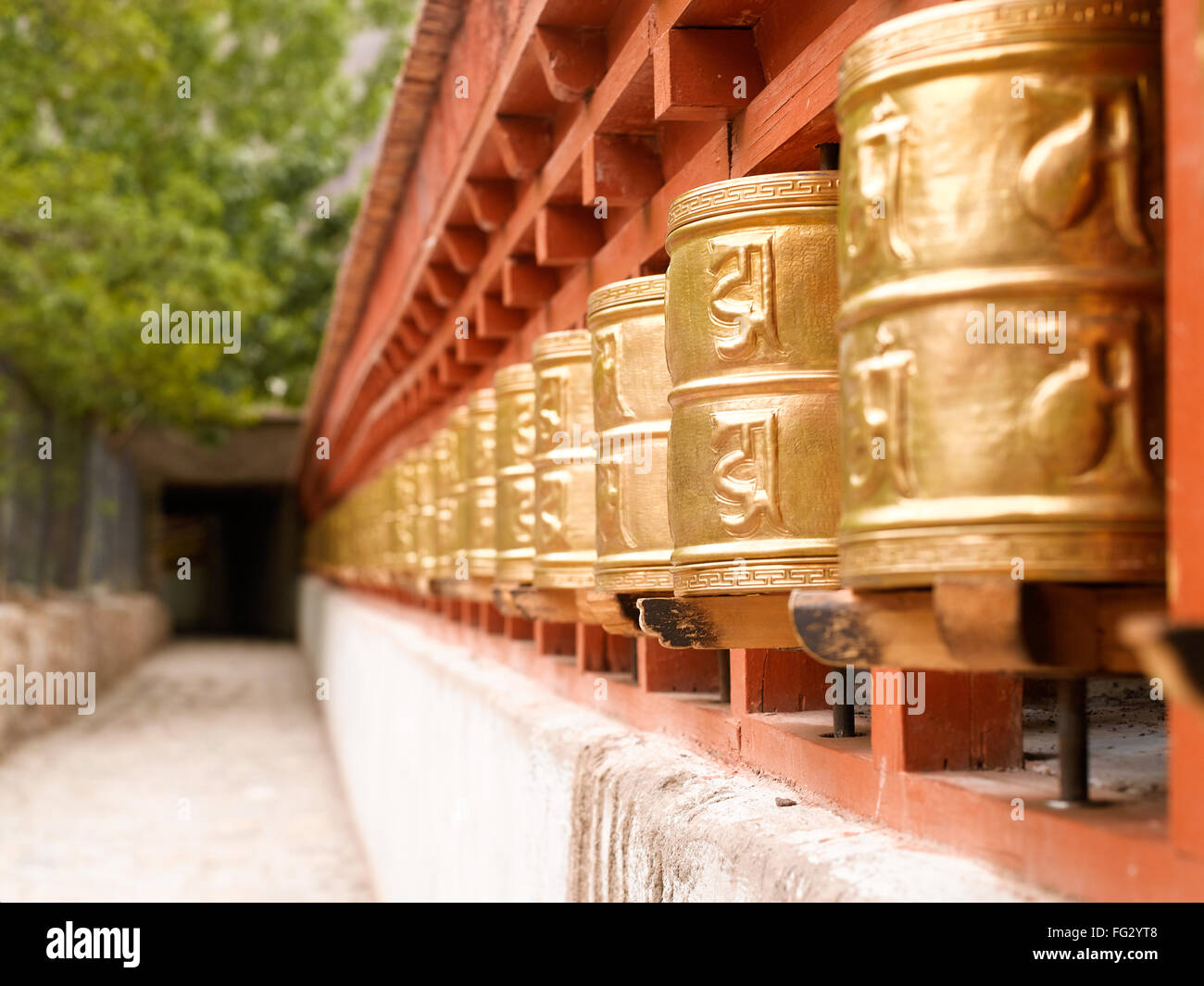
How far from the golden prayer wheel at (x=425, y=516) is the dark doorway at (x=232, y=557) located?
965 inches

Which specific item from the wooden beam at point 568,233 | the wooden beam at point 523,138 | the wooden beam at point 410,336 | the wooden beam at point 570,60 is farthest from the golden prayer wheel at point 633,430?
the wooden beam at point 410,336

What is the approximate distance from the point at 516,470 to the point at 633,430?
1485 mm

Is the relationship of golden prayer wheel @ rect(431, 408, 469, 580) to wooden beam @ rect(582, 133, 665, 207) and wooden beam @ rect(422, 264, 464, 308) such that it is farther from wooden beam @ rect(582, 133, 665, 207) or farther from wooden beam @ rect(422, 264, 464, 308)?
wooden beam @ rect(582, 133, 665, 207)

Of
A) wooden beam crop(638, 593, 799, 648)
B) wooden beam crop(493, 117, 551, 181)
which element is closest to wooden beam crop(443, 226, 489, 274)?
wooden beam crop(493, 117, 551, 181)

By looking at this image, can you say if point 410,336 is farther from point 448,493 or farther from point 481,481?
point 481,481

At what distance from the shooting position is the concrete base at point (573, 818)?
6.98 ft

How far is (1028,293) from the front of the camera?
5.29ft

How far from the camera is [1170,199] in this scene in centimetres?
141

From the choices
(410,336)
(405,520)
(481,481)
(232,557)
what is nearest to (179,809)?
(405,520)

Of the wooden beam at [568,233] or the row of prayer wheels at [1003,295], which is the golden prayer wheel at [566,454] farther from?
the row of prayer wheels at [1003,295]

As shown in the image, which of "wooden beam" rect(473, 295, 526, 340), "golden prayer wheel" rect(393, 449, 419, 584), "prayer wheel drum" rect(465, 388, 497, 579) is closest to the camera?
"prayer wheel drum" rect(465, 388, 497, 579)

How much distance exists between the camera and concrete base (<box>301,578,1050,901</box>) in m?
2.13

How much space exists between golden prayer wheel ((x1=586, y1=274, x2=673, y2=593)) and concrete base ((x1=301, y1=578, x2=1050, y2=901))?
1.44 feet
